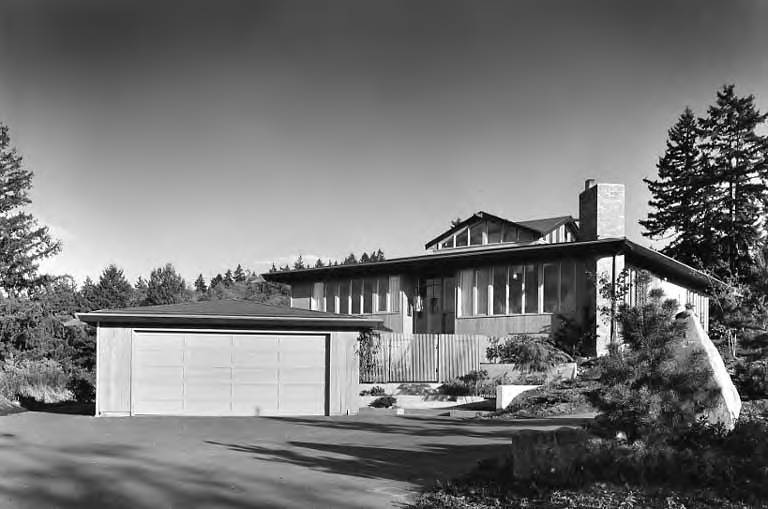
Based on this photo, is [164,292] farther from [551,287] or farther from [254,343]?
[254,343]

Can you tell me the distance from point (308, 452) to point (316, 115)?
43.4ft

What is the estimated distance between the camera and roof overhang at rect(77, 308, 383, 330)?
1834 cm

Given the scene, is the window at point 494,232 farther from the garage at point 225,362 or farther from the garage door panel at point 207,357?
the garage door panel at point 207,357

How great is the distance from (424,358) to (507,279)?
454cm

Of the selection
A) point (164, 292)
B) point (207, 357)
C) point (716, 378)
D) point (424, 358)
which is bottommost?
point (424, 358)

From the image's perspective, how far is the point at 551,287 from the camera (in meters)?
24.8

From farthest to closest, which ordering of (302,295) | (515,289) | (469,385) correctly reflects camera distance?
(302,295)
(515,289)
(469,385)

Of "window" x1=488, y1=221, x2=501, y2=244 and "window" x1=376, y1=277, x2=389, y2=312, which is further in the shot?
"window" x1=488, y1=221, x2=501, y2=244

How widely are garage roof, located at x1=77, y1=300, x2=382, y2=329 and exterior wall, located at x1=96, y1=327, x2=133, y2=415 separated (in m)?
0.43

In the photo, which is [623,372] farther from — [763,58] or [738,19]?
[763,58]

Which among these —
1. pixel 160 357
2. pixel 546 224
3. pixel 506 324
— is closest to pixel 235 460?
pixel 160 357

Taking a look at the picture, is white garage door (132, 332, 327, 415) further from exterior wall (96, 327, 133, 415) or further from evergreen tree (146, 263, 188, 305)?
evergreen tree (146, 263, 188, 305)

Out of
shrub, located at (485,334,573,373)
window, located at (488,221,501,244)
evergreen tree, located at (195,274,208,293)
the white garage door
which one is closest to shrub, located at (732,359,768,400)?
shrub, located at (485,334,573,373)

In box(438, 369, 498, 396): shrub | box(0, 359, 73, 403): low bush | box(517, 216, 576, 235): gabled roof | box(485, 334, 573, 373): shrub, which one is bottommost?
box(0, 359, 73, 403): low bush
